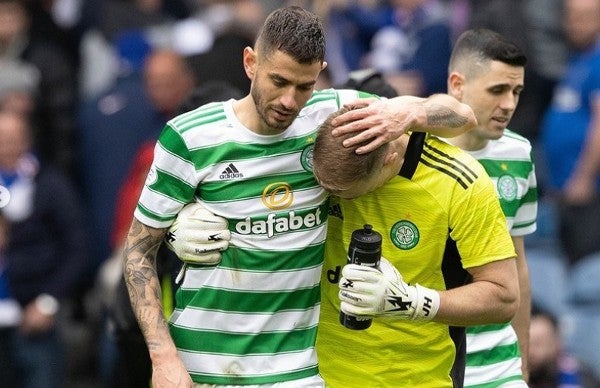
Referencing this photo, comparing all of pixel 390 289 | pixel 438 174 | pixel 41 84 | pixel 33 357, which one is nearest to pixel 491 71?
pixel 438 174

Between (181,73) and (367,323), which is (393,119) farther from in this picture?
(181,73)

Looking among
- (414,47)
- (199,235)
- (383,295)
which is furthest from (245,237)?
(414,47)

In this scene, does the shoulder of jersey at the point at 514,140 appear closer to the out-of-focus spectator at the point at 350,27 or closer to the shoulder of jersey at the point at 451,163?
the shoulder of jersey at the point at 451,163

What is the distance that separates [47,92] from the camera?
12156mm

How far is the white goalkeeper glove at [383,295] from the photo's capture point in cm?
591

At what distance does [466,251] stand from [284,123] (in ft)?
3.01

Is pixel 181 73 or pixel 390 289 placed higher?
pixel 390 289

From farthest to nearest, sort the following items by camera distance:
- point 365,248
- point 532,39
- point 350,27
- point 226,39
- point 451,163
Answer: point 350,27
point 532,39
point 226,39
point 451,163
point 365,248

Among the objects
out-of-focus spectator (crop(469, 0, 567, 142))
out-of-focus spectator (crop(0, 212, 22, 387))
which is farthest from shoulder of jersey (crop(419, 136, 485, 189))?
out-of-focus spectator (crop(469, 0, 567, 142))

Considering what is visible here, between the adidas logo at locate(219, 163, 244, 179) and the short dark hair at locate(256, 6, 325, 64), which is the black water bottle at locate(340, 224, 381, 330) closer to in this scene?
the adidas logo at locate(219, 163, 244, 179)

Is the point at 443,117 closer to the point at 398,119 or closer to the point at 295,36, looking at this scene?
the point at 398,119

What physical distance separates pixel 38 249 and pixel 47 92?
6.04ft

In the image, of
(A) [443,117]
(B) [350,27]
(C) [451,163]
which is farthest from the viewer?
(B) [350,27]

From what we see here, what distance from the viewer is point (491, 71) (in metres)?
7.09
